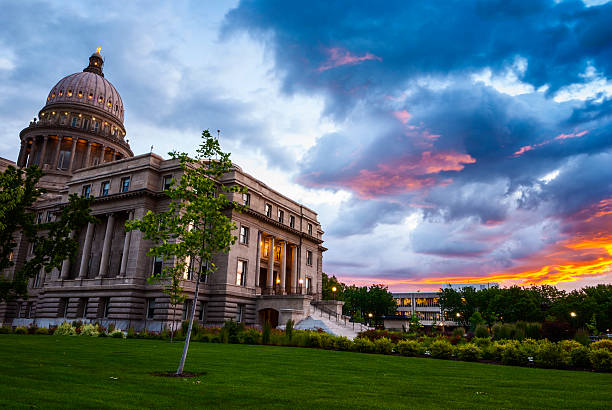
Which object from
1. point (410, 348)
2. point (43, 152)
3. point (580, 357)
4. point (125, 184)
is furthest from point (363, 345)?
point (43, 152)

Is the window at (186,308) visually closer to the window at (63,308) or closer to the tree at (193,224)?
the window at (63,308)

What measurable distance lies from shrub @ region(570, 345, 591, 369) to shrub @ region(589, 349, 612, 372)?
38 cm

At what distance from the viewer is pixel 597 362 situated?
19750 mm

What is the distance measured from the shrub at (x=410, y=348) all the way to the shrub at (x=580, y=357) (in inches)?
324

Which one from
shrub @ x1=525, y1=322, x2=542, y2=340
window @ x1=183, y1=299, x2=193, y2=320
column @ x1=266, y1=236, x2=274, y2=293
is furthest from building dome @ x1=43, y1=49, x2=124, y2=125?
shrub @ x1=525, y1=322, x2=542, y2=340

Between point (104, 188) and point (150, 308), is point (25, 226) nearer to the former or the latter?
point (150, 308)

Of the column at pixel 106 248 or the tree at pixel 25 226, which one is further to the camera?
the column at pixel 106 248

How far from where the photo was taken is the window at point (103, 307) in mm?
45375

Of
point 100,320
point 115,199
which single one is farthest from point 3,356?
point 115,199

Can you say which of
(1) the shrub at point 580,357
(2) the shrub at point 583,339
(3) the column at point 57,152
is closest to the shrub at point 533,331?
(2) the shrub at point 583,339

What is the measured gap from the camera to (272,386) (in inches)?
476

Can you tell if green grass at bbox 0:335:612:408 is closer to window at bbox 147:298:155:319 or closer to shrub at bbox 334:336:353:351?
shrub at bbox 334:336:353:351

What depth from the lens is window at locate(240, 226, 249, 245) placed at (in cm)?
5078

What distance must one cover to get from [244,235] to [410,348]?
2958 centimetres
